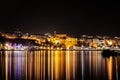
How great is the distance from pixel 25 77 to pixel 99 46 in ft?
165

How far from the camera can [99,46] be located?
2840 inches

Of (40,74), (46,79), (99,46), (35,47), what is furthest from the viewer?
(35,47)

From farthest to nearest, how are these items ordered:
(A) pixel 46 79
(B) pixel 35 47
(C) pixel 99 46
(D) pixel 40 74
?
(B) pixel 35 47 → (C) pixel 99 46 → (D) pixel 40 74 → (A) pixel 46 79

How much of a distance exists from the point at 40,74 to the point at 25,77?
61.9 inches

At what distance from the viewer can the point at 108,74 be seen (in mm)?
24406

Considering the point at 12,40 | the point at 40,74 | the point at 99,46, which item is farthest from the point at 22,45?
the point at 40,74

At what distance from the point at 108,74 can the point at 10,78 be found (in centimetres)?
638

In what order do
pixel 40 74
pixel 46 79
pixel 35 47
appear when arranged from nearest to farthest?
pixel 46 79, pixel 40 74, pixel 35 47

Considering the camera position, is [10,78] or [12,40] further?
[12,40]

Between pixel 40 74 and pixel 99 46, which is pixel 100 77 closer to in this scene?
pixel 40 74

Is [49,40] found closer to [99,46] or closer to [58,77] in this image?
[99,46]

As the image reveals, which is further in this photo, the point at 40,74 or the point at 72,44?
the point at 72,44

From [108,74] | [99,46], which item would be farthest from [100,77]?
[99,46]

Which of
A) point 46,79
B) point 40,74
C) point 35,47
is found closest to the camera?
point 46,79
